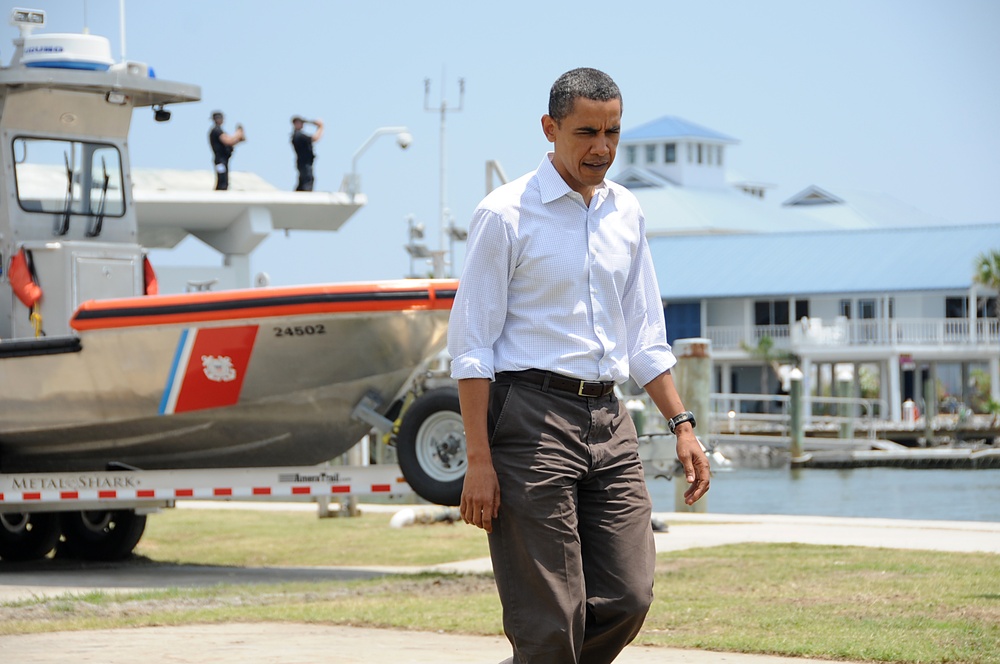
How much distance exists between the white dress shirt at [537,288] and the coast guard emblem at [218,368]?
6594 mm

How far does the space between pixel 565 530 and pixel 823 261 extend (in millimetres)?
62271

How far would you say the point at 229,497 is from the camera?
11117 millimetres

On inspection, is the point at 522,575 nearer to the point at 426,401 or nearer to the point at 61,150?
the point at 426,401

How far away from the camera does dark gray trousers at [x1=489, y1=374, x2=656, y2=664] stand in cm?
435

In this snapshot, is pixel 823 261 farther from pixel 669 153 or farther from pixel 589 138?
pixel 589 138

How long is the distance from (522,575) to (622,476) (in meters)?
0.41

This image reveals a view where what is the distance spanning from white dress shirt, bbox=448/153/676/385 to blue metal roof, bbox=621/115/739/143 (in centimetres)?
9000

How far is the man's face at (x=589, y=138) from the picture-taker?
4.44m

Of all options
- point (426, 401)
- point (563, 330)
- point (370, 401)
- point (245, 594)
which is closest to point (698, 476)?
point (563, 330)

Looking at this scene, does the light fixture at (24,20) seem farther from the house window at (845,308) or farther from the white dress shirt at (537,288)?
the house window at (845,308)

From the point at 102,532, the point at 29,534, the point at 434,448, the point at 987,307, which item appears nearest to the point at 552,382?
the point at 434,448

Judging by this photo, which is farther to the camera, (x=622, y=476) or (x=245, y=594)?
(x=245, y=594)

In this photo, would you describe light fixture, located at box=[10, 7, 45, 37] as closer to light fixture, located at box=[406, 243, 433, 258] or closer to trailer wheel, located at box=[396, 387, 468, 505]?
trailer wheel, located at box=[396, 387, 468, 505]

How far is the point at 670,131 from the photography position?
94562 mm
